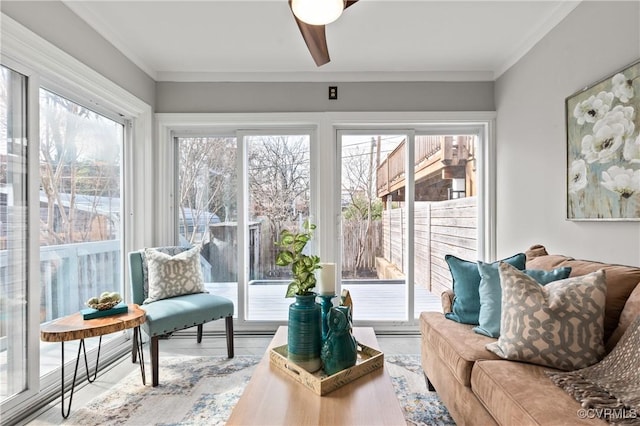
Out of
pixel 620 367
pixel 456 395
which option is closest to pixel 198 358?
pixel 456 395

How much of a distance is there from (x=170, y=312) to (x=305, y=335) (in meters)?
1.34

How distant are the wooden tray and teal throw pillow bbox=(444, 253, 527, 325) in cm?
70

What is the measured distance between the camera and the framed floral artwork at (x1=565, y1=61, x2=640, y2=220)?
1.71m

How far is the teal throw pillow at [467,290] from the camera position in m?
2.03

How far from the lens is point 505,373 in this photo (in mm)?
1415

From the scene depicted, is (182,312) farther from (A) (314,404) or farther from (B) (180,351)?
(A) (314,404)

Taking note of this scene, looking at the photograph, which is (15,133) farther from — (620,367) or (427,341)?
(620,367)

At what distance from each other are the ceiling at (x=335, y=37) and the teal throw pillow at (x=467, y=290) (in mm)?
1656

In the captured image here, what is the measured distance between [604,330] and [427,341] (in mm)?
895

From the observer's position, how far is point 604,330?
1.54 meters

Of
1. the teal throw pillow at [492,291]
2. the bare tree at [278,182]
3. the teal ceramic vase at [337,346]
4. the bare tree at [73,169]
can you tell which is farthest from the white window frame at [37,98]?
the teal throw pillow at [492,291]

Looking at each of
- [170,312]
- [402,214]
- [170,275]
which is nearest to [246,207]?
[170,275]

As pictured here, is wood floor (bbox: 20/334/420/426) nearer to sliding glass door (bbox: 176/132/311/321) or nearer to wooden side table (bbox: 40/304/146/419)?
wooden side table (bbox: 40/304/146/419)

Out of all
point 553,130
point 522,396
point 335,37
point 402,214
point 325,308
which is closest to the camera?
point 522,396
